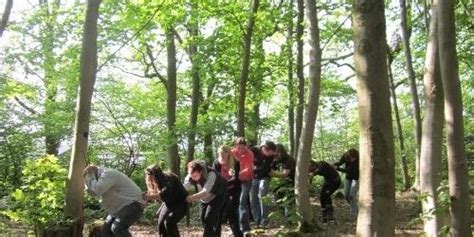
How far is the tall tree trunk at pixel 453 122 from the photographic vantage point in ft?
17.4

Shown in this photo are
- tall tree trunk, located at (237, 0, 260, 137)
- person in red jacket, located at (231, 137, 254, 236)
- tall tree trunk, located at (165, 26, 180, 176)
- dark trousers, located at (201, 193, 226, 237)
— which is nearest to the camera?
dark trousers, located at (201, 193, 226, 237)

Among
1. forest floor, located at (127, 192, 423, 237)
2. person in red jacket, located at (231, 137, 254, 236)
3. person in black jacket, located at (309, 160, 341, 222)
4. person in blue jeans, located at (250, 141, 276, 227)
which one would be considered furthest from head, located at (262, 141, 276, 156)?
forest floor, located at (127, 192, 423, 237)

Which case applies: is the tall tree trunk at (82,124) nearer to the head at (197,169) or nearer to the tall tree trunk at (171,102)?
the head at (197,169)

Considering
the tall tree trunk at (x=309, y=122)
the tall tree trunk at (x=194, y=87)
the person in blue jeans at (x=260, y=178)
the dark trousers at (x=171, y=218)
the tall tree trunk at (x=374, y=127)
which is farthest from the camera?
the tall tree trunk at (x=194, y=87)

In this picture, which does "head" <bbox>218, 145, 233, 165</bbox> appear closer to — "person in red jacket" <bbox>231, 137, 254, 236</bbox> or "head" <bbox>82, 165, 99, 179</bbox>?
"person in red jacket" <bbox>231, 137, 254, 236</bbox>

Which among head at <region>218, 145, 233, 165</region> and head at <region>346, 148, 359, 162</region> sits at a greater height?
head at <region>346, 148, 359, 162</region>

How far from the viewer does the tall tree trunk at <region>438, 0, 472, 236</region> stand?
5305mm

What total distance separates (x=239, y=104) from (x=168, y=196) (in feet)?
16.9

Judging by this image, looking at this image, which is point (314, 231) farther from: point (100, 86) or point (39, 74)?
point (39, 74)

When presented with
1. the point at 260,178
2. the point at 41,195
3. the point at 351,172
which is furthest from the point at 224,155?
the point at 351,172

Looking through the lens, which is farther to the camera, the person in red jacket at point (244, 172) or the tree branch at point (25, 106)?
the tree branch at point (25, 106)

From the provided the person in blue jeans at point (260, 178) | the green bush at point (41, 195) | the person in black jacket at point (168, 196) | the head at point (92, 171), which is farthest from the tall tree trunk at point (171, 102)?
the head at point (92, 171)

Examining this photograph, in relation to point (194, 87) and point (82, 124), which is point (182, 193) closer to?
point (82, 124)

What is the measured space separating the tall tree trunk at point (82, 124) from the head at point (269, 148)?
10.7ft
